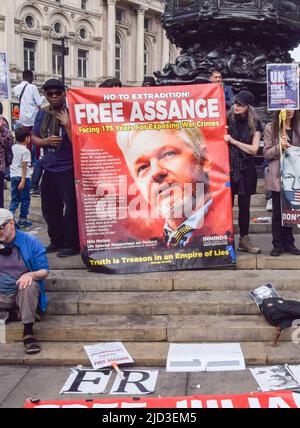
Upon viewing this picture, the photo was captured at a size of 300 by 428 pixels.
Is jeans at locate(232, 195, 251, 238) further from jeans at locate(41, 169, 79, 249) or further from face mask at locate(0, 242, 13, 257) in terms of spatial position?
face mask at locate(0, 242, 13, 257)

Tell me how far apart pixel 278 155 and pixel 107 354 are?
2616 millimetres

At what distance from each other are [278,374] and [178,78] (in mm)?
5847

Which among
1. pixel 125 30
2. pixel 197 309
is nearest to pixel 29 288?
pixel 197 309

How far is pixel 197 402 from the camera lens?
3584mm

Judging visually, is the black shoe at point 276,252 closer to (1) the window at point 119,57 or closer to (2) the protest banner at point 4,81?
(2) the protest banner at point 4,81

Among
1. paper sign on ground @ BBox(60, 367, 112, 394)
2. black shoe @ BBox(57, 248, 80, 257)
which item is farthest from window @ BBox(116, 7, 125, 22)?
paper sign on ground @ BBox(60, 367, 112, 394)

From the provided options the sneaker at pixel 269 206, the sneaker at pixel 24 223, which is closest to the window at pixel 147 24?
the sneaker at pixel 24 223

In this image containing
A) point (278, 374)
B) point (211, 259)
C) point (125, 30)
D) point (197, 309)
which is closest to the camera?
point (278, 374)

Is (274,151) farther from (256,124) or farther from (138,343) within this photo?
(138,343)

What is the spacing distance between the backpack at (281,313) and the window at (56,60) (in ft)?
154

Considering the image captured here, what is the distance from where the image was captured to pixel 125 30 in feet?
193

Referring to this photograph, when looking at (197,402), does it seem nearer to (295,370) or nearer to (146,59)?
(295,370)

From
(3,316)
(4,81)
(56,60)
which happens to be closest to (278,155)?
(3,316)

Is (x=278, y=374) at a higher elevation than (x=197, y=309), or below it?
below
